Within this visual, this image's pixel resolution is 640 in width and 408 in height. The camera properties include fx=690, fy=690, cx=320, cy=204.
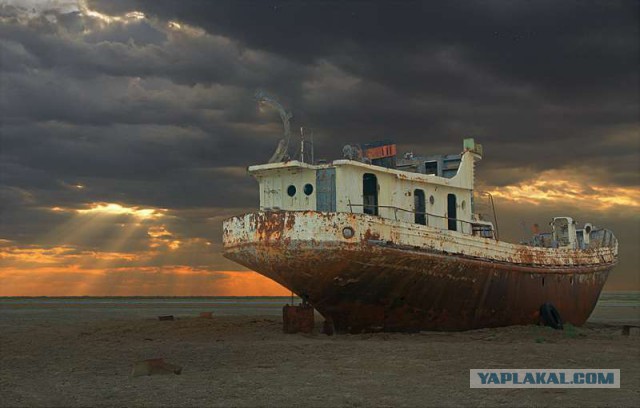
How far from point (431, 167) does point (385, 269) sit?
712cm

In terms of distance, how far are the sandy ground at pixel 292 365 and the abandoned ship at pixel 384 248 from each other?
2.69 ft

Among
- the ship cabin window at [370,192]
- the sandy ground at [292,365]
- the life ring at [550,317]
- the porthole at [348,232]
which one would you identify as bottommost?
the sandy ground at [292,365]

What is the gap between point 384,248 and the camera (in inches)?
674

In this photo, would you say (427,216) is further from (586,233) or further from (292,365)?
(586,233)

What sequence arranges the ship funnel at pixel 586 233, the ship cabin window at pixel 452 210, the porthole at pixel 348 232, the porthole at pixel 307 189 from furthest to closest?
the ship funnel at pixel 586 233, the ship cabin window at pixel 452 210, the porthole at pixel 307 189, the porthole at pixel 348 232

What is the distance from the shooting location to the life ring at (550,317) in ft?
73.7

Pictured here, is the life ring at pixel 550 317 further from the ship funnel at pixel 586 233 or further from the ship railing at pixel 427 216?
the ship funnel at pixel 586 233

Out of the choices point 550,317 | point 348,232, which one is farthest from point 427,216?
point 550,317

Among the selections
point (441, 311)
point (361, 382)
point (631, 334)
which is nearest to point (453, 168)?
point (441, 311)

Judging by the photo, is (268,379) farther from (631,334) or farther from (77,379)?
(631,334)

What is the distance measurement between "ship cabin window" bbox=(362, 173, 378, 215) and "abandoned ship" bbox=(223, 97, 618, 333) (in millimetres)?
28

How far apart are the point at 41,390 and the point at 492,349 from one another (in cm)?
1012

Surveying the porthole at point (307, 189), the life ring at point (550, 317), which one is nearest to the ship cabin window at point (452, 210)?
the life ring at point (550, 317)

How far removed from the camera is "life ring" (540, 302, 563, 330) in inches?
885
